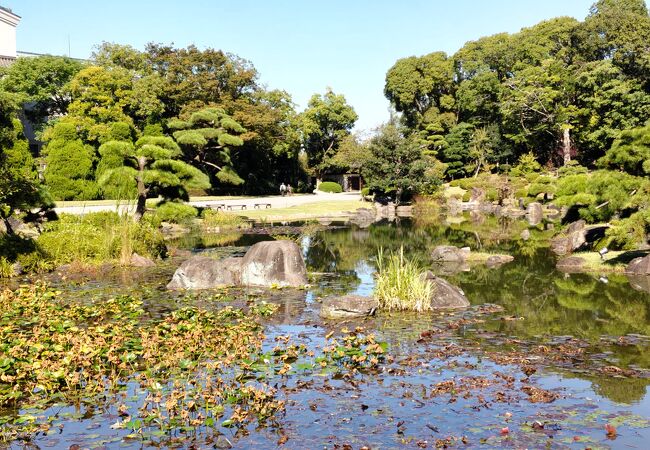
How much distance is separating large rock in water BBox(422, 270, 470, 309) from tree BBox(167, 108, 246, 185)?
31.9 m

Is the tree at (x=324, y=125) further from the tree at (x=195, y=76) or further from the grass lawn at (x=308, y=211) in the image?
the grass lawn at (x=308, y=211)

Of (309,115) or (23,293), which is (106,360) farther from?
(309,115)

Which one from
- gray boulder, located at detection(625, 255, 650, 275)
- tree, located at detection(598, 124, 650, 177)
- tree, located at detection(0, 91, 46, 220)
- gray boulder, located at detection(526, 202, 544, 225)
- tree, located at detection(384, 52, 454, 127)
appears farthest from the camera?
tree, located at detection(384, 52, 454, 127)

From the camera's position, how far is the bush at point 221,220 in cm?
2930

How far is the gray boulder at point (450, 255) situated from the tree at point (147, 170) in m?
9.13

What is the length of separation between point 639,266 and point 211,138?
111 ft

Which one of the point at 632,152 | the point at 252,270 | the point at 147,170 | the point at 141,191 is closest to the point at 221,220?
the point at 141,191

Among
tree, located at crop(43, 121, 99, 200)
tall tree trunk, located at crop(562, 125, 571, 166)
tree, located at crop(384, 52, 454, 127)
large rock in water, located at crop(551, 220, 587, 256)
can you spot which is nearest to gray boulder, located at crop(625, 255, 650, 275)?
large rock in water, located at crop(551, 220, 587, 256)

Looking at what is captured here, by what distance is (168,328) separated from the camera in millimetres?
9516

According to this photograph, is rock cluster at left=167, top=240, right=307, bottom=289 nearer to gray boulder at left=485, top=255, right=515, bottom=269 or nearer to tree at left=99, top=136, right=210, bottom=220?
gray boulder at left=485, top=255, right=515, bottom=269

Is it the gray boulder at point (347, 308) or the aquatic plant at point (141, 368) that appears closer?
the aquatic plant at point (141, 368)

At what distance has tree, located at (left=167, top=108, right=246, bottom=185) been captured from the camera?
42438 mm

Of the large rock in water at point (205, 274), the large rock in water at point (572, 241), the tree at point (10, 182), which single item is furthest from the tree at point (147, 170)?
the large rock in water at point (572, 241)

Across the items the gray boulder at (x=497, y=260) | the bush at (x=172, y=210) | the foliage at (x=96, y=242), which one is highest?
the bush at (x=172, y=210)
